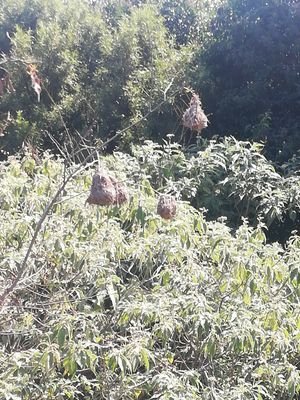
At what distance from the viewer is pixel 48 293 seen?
152 inches

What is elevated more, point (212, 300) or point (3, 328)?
point (212, 300)

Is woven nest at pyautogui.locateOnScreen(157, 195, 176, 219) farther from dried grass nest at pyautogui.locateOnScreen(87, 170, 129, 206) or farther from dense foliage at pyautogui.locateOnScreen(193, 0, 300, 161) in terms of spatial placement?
dense foliage at pyautogui.locateOnScreen(193, 0, 300, 161)

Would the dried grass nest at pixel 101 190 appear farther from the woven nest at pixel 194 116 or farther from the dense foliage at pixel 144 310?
the woven nest at pixel 194 116

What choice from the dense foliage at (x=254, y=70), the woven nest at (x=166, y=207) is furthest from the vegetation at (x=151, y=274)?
the dense foliage at (x=254, y=70)

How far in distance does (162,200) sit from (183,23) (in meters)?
5.63

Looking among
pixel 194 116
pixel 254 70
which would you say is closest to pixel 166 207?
pixel 194 116

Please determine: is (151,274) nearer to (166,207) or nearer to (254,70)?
(166,207)

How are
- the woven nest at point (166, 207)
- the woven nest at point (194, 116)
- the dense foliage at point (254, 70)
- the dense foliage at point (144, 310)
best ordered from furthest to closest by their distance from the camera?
the dense foliage at point (254, 70)
the woven nest at point (194, 116)
the woven nest at point (166, 207)
the dense foliage at point (144, 310)

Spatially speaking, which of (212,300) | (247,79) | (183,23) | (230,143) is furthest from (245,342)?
(183,23)

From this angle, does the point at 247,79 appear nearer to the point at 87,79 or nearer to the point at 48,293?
the point at 87,79

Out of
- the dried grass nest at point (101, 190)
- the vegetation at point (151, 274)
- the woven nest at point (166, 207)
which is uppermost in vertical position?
the dried grass nest at point (101, 190)

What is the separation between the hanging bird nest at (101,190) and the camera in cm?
304

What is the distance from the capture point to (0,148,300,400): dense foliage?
3229mm

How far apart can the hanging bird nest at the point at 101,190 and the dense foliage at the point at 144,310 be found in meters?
0.57
